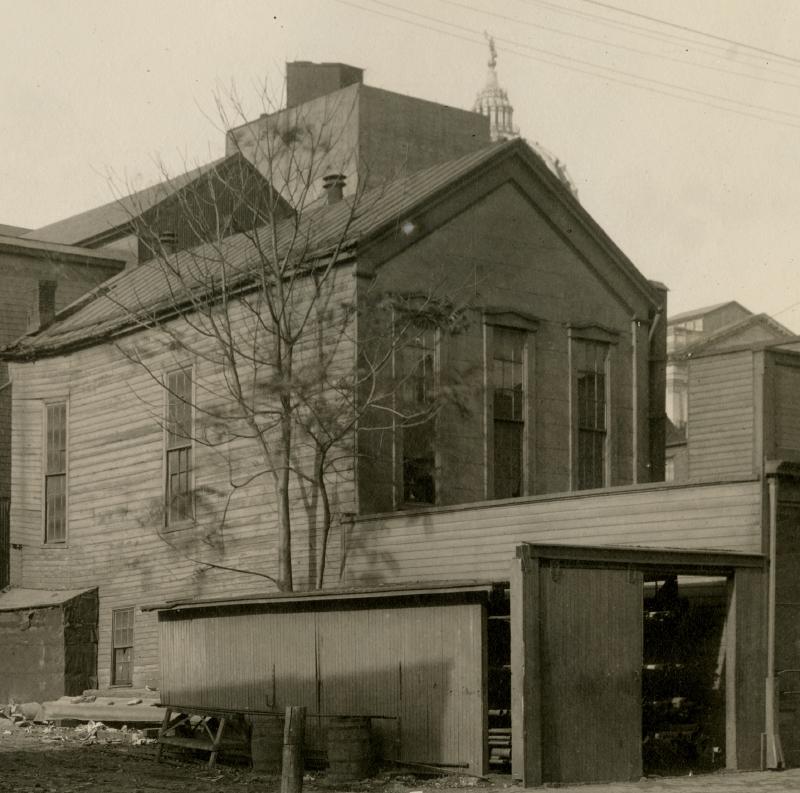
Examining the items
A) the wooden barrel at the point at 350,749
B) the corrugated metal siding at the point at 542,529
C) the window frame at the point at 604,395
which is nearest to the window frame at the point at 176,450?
the corrugated metal siding at the point at 542,529

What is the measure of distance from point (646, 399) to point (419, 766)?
1306 cm

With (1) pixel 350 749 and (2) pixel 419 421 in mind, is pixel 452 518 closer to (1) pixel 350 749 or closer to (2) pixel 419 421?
(2) pixel 419 421

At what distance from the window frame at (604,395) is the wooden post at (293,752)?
13.8m

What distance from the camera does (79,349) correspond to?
31.8m

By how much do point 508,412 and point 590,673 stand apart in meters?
9.69

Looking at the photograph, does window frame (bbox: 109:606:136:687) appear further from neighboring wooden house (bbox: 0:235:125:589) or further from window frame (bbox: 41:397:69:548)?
neighboring wooden house (bbox: 0:235:125:589)

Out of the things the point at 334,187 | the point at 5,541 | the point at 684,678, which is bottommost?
the point at 684,678

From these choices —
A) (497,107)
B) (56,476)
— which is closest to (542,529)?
(56,476)

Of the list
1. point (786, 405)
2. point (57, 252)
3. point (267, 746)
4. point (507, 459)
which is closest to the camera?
point (267, 746)

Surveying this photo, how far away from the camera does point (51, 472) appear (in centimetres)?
3219

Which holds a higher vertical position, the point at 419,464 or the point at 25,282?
the point at 25,282

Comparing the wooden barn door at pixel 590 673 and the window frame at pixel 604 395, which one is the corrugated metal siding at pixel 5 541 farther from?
the wooden barn door at pixel 590 673

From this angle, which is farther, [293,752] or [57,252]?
[57,252]

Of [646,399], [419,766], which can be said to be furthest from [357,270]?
[419,766]
